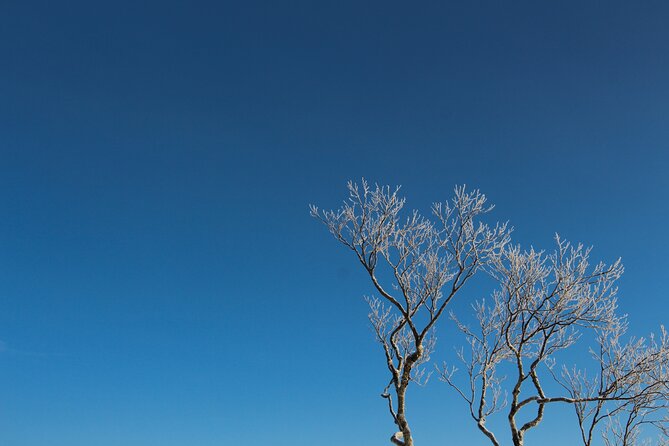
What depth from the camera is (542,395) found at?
A: 11359mm

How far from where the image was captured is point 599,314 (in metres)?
11.7

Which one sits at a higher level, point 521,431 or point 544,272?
point 544,272

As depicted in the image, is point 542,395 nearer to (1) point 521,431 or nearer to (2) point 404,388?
(1) point 521,431

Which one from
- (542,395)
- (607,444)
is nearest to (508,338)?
(542,395)

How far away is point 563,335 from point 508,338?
2.31 m

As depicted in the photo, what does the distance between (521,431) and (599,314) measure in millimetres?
3369

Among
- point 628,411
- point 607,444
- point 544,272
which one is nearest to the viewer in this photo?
point 544,272

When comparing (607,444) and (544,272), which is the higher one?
(544,272)

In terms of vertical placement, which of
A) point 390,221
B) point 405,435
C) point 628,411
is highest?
point 390,221

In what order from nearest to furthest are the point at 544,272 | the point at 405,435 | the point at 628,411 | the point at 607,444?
the point at 405,435 < the point at 544,272 < the point at 628,411 < the point at 607,444

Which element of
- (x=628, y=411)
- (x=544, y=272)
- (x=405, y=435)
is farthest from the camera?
(x=628, y=411)

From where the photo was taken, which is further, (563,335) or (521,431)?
(563,335)

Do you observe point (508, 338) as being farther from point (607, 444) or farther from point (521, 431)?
point (607, 444)

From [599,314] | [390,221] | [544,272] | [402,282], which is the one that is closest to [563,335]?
[599,314]
